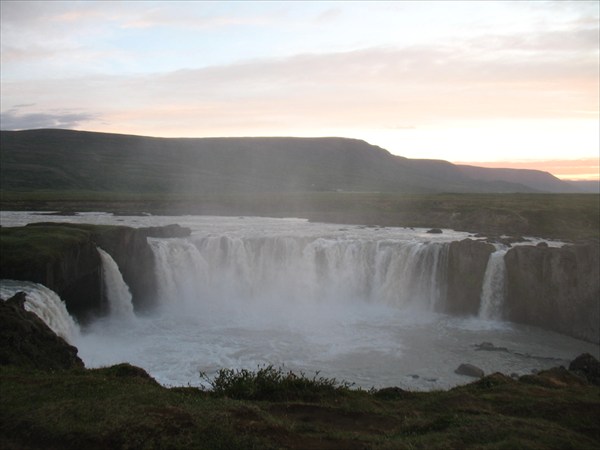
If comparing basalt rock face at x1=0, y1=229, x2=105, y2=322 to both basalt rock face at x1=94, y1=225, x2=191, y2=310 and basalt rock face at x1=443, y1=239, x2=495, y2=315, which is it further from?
basalt rock face at x1=443, y1=239, x2=495, y2=315

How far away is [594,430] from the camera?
45.0 ft

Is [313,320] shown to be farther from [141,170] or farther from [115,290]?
[141,170]

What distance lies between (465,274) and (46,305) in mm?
28757

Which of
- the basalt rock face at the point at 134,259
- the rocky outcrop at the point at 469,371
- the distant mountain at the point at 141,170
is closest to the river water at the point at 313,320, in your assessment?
the rocky outcrop at the point at 469,371

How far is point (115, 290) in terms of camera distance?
3772 centimetres

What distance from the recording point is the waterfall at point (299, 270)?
4309 centimetres

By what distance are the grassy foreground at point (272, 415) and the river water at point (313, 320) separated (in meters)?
8.26

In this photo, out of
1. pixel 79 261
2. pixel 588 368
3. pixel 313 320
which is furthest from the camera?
pixel 313 320

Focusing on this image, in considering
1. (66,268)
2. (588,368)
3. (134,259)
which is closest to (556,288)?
(588,368)

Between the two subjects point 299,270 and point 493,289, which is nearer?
point 493,289

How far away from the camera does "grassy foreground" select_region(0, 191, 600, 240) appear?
211 feet

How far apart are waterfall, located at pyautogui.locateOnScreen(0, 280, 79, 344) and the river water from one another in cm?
36

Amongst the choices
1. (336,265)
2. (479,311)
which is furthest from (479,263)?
(336,265)

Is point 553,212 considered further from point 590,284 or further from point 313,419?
point 313,419
